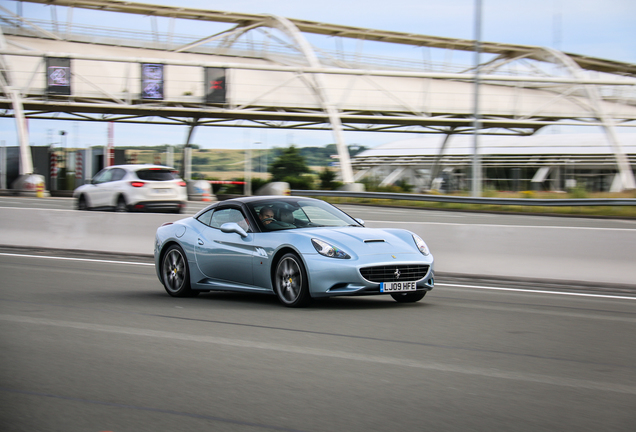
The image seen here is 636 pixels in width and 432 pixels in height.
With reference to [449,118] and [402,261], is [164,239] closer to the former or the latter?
[402,261]

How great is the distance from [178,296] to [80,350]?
346cm

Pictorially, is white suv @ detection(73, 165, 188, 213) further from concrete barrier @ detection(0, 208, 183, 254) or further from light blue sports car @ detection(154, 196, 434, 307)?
light blue sports car @ detection(154, 196, 434, 307)

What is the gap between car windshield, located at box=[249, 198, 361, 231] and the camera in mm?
8977

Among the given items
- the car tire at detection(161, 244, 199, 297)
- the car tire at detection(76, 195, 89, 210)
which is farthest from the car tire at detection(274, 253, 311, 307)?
the car tire at detection(76, 195, 89, 210)

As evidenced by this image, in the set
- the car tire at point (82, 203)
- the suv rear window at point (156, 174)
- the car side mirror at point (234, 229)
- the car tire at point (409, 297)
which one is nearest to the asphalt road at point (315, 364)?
the car tire at point (409, 297)

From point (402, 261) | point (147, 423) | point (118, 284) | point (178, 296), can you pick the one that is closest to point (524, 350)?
point (402, 261)

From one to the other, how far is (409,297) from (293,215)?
1.66m

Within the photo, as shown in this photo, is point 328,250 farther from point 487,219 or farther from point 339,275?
point 487,219

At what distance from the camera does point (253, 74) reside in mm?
53844

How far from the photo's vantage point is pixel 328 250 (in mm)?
8172

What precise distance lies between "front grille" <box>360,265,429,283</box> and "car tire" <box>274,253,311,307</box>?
2.16 feet

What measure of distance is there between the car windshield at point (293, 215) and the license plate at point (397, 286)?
49.1 inches

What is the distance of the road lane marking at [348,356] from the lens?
200 inches

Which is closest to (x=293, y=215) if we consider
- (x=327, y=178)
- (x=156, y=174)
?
(x=156, y=174)
